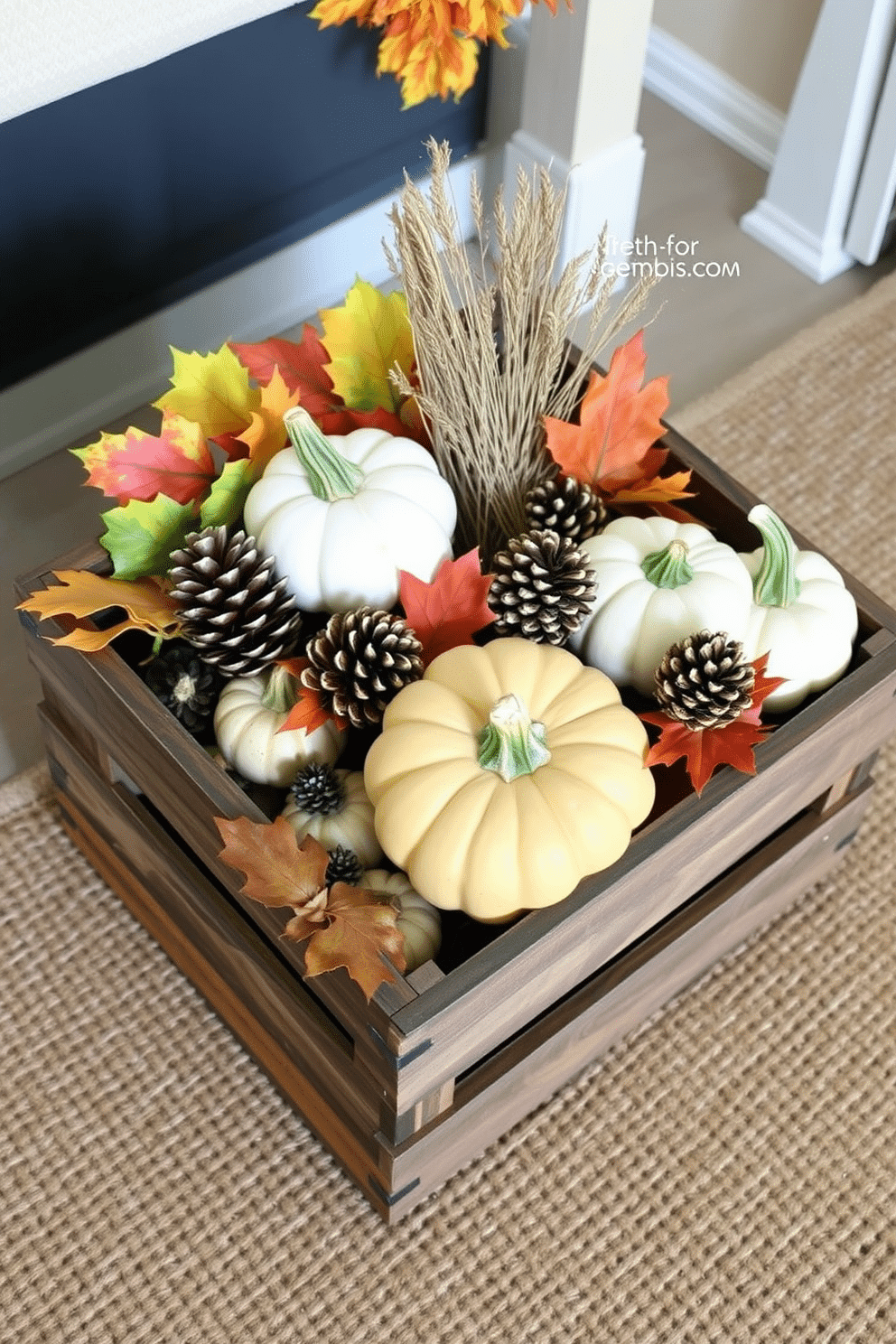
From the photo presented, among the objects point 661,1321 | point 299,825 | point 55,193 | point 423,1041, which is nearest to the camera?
point 423,1041

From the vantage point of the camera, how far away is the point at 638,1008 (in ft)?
3.86

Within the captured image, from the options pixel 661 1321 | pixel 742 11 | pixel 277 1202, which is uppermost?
pixel 742 11

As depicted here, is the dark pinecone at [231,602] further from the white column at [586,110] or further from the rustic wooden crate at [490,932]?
the white column at [586,110]

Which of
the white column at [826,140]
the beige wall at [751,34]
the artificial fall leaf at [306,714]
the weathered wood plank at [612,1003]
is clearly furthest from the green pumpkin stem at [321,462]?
the beige wall at [751,34]

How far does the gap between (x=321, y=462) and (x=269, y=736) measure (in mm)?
188

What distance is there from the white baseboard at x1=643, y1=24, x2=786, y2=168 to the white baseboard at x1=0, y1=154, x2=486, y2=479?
387 millimetres

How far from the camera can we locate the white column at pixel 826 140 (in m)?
1.65

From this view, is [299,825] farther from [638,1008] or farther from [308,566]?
[638,1008]

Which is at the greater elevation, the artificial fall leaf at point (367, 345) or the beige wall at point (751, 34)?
the beige wall at point (751, 34)

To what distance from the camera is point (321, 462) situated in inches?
38.7

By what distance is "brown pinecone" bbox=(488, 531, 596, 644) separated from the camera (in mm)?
988

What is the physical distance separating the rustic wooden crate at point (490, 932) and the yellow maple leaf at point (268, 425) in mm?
133

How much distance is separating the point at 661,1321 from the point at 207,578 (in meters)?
0.65

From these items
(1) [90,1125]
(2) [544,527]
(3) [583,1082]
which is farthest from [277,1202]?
(2) [544,527]
